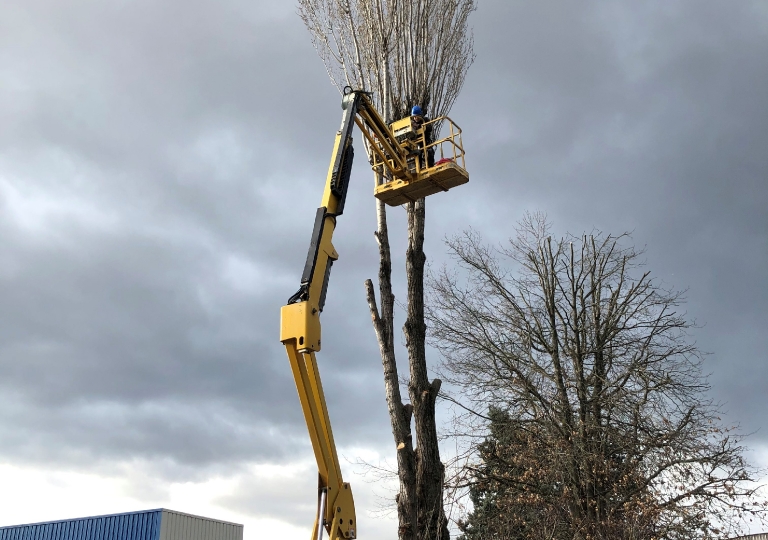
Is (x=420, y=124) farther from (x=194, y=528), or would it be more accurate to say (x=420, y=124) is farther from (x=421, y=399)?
(x=194, y=528)

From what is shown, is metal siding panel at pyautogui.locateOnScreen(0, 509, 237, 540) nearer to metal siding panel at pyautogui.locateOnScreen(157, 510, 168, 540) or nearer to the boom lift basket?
metal siding panel at pyautogui.locateOnScreen(157, 510, 168, 540)

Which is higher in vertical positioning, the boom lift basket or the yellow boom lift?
the boom lift basket

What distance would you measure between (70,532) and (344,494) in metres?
20.4

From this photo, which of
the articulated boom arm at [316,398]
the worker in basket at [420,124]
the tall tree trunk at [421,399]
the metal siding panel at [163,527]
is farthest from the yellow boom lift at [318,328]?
the metal siding panel at [163,527]

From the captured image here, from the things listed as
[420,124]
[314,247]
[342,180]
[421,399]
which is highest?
[420,124]

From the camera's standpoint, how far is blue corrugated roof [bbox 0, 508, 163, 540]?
22.5m

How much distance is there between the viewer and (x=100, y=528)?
23.5 m

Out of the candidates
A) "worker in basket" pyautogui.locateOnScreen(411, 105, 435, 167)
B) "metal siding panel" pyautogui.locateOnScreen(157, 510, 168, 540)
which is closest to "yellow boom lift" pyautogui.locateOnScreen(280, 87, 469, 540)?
"worker in basket" pyautogui.locateOnScreen(411, 105, 435, 167)

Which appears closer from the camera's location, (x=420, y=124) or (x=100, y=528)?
(x=420, y=124)

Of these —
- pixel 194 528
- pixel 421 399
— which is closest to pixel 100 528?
pixel 194 528

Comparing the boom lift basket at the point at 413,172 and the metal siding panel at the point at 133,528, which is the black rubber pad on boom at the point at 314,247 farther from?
the metal siding panel at the point at 133,528

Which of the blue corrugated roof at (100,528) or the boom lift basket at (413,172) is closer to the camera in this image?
the boom lift basket at (413,172)

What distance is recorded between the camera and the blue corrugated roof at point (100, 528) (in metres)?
22.5

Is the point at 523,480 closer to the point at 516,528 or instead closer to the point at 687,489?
the point at 516,528
